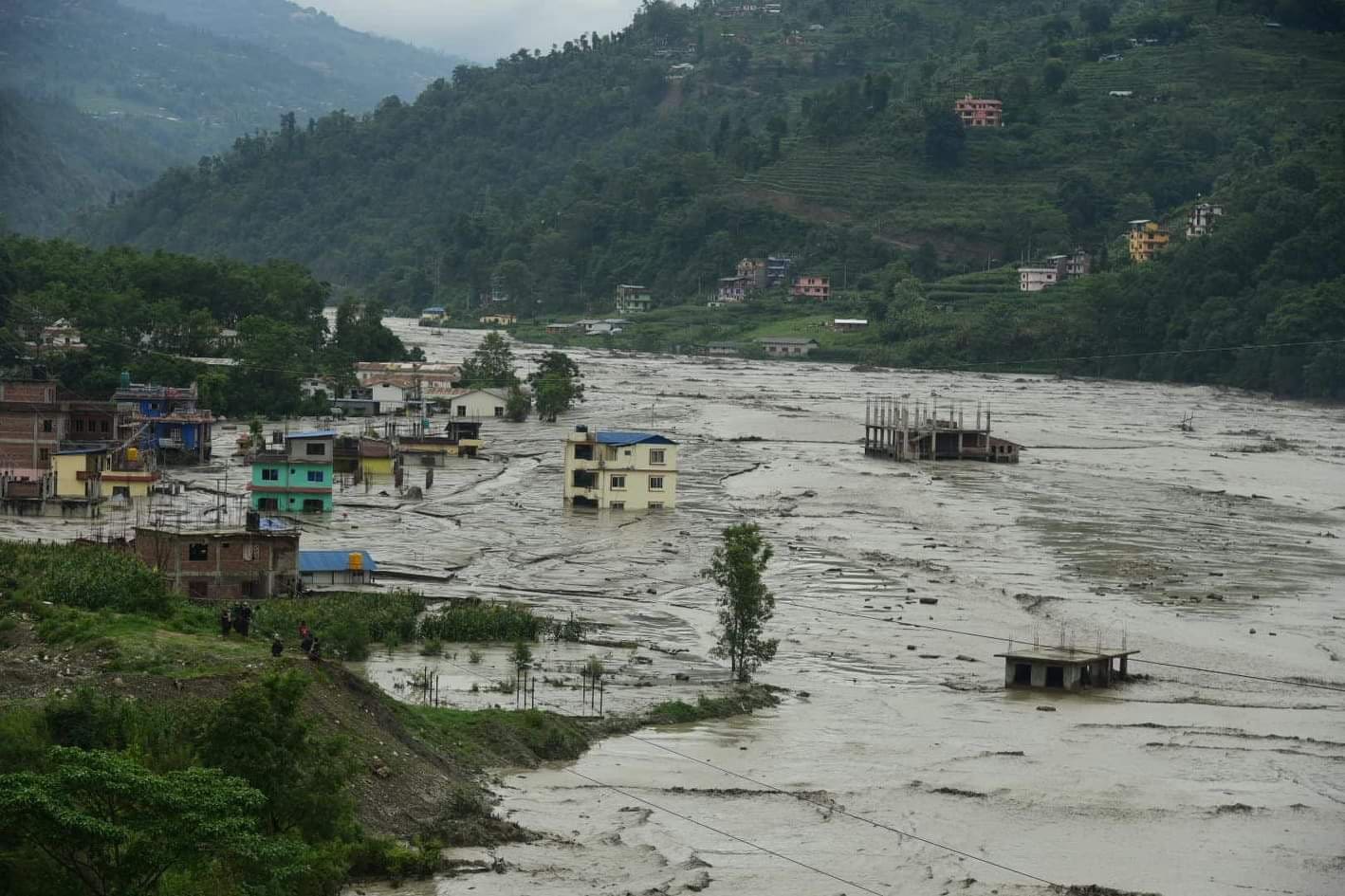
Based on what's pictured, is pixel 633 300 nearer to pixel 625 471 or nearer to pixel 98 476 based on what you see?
pixel 625 471

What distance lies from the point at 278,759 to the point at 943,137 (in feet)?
361

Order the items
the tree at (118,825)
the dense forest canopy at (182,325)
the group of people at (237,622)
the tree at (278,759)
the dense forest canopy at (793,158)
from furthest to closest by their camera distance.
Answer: the dense forest canopy at (793,158), the dense forest canopy at (182,325), the group of people at (237,622), the tree at (278,759), the tree at (118,825)

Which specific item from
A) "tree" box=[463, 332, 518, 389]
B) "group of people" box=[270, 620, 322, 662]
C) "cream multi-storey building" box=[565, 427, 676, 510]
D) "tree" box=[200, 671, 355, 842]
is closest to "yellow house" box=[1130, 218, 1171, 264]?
"tree" box=[463, 332, 518, 389]

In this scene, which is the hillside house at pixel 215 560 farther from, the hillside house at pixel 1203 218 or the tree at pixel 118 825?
the hillside house at pixel 1203 218

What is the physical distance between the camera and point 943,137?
121562mm

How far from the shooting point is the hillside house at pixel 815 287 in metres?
114

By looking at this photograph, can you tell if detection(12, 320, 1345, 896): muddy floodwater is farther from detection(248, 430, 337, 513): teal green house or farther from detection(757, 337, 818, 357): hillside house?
detection(757, 337, 818, 357): hillside house

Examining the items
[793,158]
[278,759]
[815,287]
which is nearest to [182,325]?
[278,759]

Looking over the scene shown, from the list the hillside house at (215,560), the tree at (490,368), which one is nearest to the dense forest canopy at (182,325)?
the tree at (490,368)

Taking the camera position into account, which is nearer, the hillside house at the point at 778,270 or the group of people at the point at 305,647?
the group of people at the point at 305,647

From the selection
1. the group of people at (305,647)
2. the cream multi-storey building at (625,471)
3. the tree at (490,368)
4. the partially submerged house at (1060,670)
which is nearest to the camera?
the group of people at (305,647)

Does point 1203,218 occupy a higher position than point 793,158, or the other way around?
point 793,158

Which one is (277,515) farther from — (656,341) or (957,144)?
(957,144)

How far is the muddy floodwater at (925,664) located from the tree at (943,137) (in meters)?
67.3
